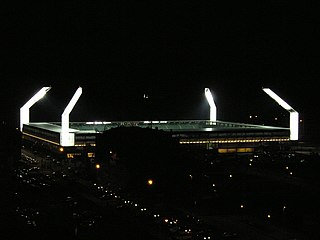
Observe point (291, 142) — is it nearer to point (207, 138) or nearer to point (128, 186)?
point (207, 138)

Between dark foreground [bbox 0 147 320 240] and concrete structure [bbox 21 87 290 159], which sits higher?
concrete structure [bbox 21 87 290 159]

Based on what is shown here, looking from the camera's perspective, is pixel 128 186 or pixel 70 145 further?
pixel 70 145

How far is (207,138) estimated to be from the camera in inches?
597

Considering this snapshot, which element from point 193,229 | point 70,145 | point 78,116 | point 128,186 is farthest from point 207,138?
point 78,116

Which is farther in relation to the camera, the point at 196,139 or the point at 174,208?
the point at 196,139

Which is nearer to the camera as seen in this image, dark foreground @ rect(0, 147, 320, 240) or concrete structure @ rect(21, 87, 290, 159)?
dark foreground @ rect(0, 147, 320, 240)

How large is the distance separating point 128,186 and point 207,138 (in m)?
5.77

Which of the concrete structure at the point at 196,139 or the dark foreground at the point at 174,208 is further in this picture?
the concrete structure at the point at 196,139

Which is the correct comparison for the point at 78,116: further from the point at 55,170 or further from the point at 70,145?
the point at 55,170

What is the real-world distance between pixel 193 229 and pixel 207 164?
14.0 ft

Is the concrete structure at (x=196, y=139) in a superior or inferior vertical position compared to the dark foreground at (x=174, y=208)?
superior

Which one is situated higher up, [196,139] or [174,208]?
[196,139]

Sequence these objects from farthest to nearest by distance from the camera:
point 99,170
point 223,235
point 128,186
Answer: point 99,170
point 128,186
point 223,235

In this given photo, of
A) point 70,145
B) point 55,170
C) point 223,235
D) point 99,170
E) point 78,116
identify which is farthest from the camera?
point 78,116
